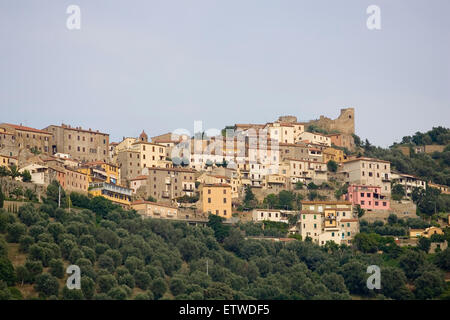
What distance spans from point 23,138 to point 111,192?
1007 cm

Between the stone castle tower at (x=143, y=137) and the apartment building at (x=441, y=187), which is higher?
the stone castle tower at (x=143, y=137)

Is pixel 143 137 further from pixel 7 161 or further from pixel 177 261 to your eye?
pixel 177 261

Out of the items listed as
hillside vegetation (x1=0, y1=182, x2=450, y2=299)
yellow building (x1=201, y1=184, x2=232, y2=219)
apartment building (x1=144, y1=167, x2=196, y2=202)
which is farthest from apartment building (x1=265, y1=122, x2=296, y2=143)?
hillside vegetation (x1=0, y1=182, x2=450, y2=299)

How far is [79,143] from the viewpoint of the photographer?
101 metres

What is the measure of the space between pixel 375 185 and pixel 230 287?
27.2 metres

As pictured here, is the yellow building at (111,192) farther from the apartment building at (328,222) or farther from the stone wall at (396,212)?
the stone wall at (396,212)

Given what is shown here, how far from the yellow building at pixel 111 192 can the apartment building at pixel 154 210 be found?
43.3 inches

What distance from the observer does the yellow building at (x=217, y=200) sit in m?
94.1

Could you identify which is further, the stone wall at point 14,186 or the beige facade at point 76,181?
the beige facade at point 76,181

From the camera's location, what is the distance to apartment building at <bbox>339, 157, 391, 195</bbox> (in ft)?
336

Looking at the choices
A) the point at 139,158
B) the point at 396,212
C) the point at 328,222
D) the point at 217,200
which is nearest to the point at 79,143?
the point at 139,158

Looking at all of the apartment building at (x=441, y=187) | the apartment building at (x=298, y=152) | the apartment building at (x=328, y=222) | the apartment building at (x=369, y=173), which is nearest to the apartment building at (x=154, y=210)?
the apartment building at (x=328, y=222)

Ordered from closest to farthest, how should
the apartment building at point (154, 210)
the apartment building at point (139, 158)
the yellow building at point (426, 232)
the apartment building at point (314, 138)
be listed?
the yellow building at point (426, 232) < the apartment building at point (154, 210) < the apartment building at point (139, 158) < the apartment building at point (314, 138)

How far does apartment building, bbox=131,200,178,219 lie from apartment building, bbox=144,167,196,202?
349 cm
